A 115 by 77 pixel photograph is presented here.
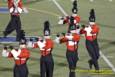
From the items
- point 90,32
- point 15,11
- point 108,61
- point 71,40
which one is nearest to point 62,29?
point 15,11

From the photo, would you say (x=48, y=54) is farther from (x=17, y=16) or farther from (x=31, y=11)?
(x=31, y=11)

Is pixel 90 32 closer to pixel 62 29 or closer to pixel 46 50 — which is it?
pixel 46 50

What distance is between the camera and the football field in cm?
2411

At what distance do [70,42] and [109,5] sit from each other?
71.0ft

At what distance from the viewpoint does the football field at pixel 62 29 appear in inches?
949

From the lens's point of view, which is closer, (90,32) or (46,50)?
(46,50)

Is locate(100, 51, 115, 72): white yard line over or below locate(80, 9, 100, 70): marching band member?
below

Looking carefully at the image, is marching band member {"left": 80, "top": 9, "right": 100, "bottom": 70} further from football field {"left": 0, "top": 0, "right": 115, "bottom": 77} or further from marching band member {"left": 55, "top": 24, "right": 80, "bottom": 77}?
marching band member {"left": 55, "top": 24, "right": 80, "bottom": 77}

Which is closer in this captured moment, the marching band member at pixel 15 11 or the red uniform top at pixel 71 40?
the red uniform top at pixel 71 40

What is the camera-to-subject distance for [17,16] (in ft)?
92.8

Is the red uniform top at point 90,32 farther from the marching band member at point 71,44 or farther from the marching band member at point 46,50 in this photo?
the marching band member at point 46,50

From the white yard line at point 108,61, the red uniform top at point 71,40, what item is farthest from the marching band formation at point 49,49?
the white yard line at point 108,61

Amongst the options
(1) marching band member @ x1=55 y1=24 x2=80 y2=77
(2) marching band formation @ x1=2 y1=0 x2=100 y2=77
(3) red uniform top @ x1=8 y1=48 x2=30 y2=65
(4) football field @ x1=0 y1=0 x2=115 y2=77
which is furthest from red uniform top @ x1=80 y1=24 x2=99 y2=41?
(3) red uniform top @ x1=8 y1=48 x2=30 y2=65

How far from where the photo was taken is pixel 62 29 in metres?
32.9
